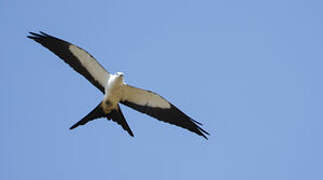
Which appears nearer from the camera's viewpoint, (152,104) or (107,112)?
(107,112)

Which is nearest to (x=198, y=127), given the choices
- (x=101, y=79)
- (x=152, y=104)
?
(x=152, y=104)

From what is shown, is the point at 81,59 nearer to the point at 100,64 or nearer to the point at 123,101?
the point at 100,64

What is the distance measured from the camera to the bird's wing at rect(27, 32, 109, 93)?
9381 mm

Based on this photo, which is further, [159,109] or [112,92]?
[159,109]

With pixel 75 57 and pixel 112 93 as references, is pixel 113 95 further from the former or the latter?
pixel 75 57

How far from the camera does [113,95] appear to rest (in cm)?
927

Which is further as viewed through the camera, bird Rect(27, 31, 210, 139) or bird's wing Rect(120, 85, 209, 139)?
bird's wing Rect(120, 85, 209, 139)

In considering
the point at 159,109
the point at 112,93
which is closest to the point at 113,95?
the point at 112,93

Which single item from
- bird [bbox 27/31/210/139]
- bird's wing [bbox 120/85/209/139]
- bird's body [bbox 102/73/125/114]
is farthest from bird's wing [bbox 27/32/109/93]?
bird's wing [bbox 120/85/209/139]

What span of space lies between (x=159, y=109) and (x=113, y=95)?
1.29 metres

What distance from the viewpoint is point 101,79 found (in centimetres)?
Answer: 966

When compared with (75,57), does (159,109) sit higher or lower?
lower

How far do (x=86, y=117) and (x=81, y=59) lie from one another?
1553 millimetres

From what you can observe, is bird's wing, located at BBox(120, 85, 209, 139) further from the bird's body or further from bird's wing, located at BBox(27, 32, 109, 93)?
bird's wing, located at BBox(27, 32, 109, 93)
